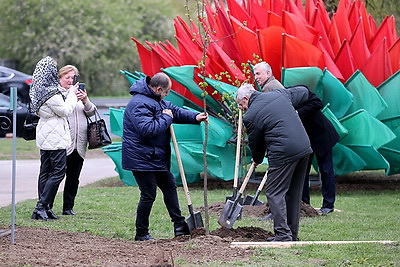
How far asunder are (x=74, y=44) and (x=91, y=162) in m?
24.6

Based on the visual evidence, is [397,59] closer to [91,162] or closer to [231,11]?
[231,11]

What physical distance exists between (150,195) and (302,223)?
7.13 feet

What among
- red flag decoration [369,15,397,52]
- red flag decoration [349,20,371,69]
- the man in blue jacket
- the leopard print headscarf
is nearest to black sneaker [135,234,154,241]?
the man in blue jacket

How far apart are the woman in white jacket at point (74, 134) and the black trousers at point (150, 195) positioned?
1.92 m

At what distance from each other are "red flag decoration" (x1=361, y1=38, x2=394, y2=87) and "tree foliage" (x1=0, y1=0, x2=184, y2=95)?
30067 mm

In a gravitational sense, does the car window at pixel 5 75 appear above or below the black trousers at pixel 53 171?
below

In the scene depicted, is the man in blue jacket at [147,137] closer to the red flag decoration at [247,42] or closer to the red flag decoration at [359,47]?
the red flag decoration at [247,42]

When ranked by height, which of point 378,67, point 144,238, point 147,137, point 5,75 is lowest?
point 5,75

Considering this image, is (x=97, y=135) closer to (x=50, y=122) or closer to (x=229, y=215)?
(x=50, y=122)

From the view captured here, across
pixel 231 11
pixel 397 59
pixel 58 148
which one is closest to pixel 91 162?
pixel 231 11

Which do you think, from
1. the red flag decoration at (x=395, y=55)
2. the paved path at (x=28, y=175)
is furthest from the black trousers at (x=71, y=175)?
the red flag decoration at (x=395, y=55)

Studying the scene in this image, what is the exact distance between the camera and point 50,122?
9711 millimetres

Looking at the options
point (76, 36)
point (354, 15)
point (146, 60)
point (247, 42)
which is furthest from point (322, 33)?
point (76, 36)

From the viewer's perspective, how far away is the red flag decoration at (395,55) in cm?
1318
